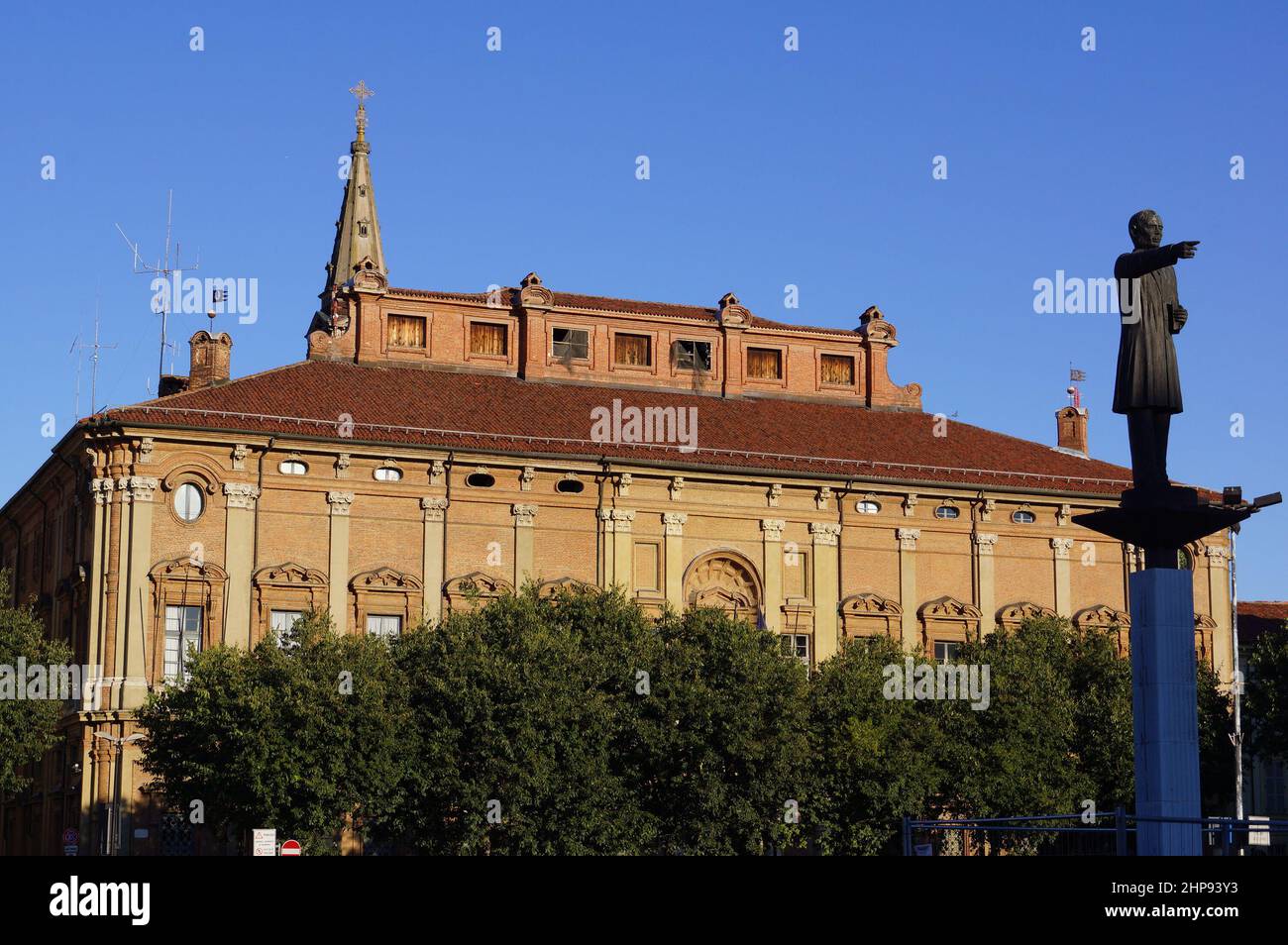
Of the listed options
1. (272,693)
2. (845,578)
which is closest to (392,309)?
(845,578)

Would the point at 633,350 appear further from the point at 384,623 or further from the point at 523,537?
the point at 384,623

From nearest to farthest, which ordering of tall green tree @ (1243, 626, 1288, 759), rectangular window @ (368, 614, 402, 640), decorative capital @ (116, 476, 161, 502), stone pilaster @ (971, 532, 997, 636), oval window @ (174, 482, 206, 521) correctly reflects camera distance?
decorative capital @ (116, 476, 161, 502) < oval window @ (174, 482, 206, 521) < rectangular window @ (368, 614, 402, 640) < tall green tree @ (1243, 626, 1288, 759) < stone pilaster @ (971, 532, 997, 636)

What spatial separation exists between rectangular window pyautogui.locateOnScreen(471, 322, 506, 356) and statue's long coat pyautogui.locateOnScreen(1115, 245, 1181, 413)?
5185cm

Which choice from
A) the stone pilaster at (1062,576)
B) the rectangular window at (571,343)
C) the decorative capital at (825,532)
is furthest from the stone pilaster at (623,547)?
the stone pilaster at (1062,576)

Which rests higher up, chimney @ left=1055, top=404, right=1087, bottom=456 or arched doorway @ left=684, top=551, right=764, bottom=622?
chimney @ left=1055, top=404, right=1087, bottom=456

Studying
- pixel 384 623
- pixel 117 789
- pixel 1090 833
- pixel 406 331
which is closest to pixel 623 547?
pixel 384 623

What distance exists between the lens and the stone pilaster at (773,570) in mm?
80000

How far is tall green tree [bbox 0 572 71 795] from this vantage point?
215ft

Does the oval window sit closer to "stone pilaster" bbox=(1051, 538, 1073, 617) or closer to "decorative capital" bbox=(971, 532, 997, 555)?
"decorative capital" bbox=(971, 532, 997, 555)

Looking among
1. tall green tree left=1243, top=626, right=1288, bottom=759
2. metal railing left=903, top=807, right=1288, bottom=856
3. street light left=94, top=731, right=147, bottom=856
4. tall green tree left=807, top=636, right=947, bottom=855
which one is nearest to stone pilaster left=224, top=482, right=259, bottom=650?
street light left=94, top=731, right=147, bottom=856

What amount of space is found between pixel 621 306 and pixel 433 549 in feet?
56.0

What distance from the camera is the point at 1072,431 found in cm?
9331
